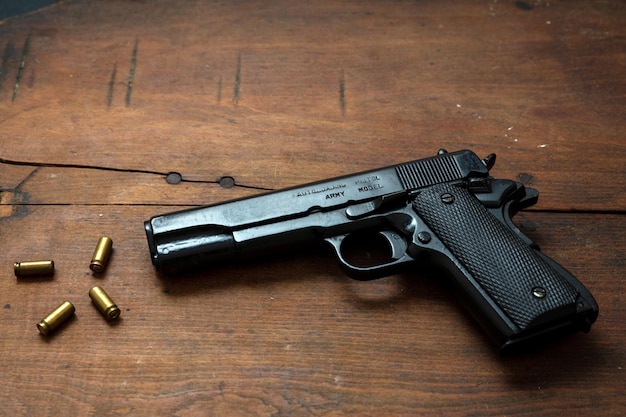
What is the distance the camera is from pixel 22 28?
2.69m

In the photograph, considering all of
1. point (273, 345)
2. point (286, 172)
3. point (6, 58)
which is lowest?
point (273, 345)

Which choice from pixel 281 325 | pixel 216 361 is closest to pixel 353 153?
pixel 281 325

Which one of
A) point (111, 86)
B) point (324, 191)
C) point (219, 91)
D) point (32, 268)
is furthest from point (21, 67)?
point (324, 191)

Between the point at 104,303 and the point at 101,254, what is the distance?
167mm

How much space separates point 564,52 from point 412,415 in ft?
5.30

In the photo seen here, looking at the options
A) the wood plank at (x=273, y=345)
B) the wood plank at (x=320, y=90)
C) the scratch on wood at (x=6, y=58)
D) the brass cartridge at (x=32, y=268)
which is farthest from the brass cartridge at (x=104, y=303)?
the scratch on wood at (x=6, y=58)

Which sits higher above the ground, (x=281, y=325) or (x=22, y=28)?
(x=22, y=28)

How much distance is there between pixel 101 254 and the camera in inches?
81.7

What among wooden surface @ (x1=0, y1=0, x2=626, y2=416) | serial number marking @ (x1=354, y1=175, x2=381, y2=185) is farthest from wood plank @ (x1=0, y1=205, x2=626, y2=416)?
serial number marking @ (x1=354, y1=175, x2=381, y2=185)

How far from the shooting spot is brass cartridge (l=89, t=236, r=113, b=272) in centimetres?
206

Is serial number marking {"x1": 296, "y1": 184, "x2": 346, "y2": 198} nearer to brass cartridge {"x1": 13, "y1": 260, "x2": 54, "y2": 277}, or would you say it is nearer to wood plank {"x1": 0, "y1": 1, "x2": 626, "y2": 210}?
wood plank {"x1": 0, "y1": 1, "x2": 626, "y2": 210}

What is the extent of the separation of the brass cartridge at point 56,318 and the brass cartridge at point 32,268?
0.13 meters

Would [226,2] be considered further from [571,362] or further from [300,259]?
[571,362]

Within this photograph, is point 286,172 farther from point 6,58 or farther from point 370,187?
point 6,58
